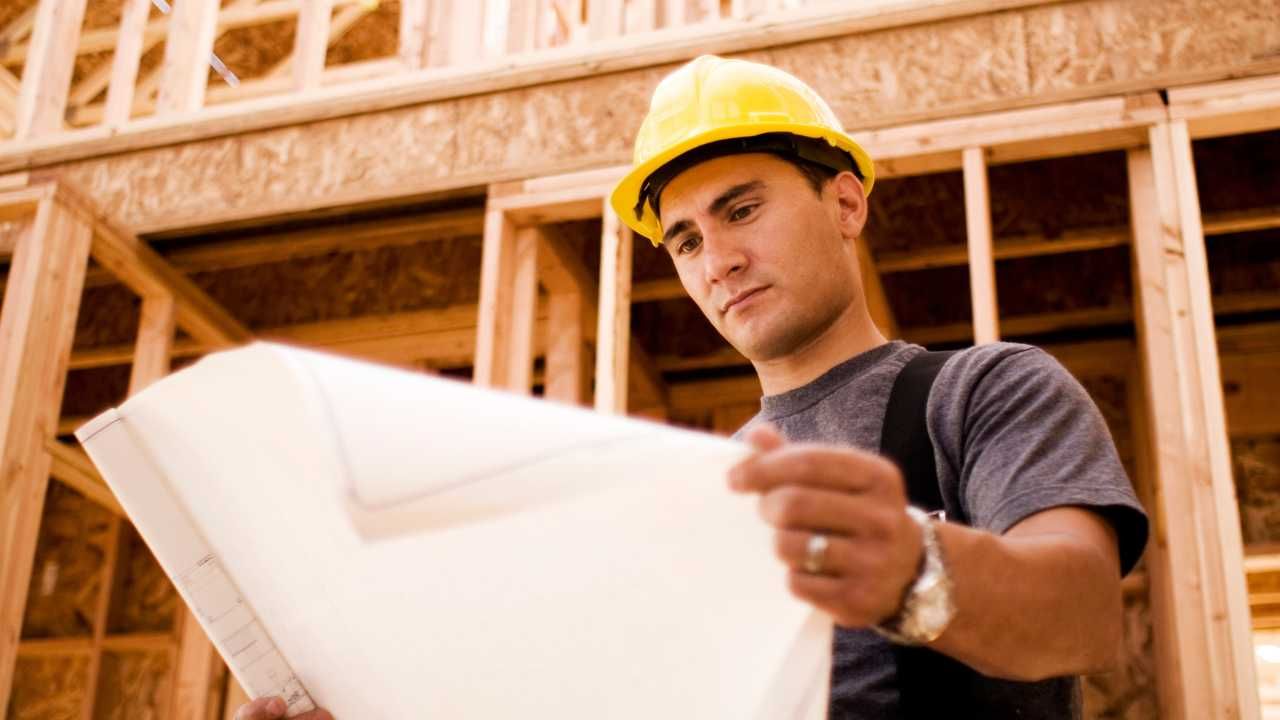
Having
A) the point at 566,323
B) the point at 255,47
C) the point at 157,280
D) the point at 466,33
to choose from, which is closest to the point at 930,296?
the point at 566,323

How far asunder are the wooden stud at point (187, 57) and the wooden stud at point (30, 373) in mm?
657

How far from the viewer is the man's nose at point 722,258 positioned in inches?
65.3

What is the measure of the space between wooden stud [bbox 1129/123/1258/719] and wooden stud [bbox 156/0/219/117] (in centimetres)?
332

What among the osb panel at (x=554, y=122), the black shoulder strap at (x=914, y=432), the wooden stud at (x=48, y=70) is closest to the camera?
the black shoulder strap at (x=914, y=432)

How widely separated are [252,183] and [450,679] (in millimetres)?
3443

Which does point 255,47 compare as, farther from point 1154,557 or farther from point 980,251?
point 1154,557

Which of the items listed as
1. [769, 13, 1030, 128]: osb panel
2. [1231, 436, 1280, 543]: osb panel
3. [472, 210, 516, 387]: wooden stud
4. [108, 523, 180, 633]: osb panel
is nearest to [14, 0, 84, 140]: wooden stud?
[472, 210, 516, 387]: wooden stud

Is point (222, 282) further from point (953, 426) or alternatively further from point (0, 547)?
point (953, 426)

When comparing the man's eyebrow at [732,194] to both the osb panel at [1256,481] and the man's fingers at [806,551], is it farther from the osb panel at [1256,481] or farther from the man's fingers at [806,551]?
the osb panel at [1256,481]

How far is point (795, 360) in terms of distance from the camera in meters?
1.68

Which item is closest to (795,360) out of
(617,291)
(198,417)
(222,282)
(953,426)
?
(953,426)

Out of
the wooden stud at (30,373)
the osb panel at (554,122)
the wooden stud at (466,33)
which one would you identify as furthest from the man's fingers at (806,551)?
the wooden stud at (466,33)

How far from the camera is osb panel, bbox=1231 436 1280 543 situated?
15.4 feet

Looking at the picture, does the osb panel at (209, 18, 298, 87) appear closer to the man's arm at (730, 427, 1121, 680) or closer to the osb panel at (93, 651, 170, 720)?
the osb panel at (93, 651, 170, 720)
